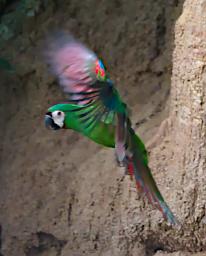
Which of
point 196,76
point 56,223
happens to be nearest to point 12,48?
point 56,223

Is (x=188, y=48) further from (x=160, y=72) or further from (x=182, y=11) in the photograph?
(x=160, y=72)

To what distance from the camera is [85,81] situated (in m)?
2.43

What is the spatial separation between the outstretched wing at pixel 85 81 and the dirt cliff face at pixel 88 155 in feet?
1.95

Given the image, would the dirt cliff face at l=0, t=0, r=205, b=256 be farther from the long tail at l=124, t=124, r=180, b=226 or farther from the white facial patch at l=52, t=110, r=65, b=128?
the white facial patch at l=52, t=110, r=65, b=128

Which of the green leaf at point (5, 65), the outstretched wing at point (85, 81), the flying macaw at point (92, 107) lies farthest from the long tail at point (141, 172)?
the green leaf at point (5, 65)

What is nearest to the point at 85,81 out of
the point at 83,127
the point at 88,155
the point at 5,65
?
the point at 83,127

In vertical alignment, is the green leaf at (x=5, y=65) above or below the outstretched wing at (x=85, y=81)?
above

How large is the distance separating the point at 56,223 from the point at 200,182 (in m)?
0.80

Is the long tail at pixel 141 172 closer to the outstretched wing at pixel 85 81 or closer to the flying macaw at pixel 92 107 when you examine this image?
the flying macaw at pixel 92 107

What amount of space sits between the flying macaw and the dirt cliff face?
0.35 m

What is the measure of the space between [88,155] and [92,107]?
39.2 inches

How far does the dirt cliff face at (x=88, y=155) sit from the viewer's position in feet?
10.4

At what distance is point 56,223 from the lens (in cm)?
345

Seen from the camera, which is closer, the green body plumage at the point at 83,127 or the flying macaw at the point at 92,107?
the flying macaw at the point at 92,107
